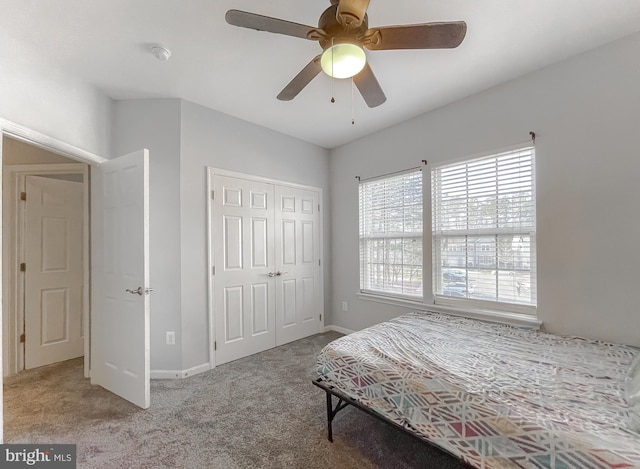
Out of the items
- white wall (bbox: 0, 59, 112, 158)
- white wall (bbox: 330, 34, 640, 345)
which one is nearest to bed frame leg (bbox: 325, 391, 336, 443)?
white wall (bbox: 330, 34, 640, 345)

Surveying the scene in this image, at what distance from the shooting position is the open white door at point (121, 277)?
225cm

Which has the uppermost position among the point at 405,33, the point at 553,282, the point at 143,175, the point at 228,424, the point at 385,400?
the point at 405,33

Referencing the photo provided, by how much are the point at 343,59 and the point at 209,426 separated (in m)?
2.53

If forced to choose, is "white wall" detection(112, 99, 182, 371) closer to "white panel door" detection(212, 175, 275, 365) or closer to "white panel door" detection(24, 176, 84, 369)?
"white panel door" detection(212, 175, 275, 365)

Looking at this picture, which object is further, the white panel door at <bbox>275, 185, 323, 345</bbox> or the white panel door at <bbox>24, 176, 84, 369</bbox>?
the white panel door at <bbox>275, 185, 323, 345</bbox>

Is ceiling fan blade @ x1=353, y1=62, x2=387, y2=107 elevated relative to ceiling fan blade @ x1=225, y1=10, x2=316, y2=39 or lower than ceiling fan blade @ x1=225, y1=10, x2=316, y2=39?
lower

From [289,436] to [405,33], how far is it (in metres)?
2.49

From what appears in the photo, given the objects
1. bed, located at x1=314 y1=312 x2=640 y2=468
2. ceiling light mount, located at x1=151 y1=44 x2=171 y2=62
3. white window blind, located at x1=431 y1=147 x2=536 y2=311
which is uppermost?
ceiling light mount, located at x1=151 y1=44 x2=171 y2=62

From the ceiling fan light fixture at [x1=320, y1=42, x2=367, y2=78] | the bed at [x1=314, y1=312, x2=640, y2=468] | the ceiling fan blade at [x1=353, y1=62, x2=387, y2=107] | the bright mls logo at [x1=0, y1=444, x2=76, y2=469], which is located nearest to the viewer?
the bed at [x1=314, y1=312, x2=640, y2=468]

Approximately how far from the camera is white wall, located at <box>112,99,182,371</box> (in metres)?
2.72

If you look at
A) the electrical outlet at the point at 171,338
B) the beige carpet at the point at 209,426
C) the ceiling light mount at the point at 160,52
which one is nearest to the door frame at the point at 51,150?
the beige carpet at the point at 209,426

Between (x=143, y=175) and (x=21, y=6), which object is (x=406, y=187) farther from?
(x=21, y=6)

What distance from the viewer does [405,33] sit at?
1.37 meters

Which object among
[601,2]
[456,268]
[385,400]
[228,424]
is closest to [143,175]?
[228,424]
